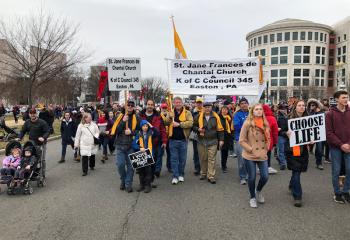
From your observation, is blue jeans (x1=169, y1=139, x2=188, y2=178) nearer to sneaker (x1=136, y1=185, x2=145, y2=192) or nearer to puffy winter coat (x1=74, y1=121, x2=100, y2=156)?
sneaker (x1=136, y1=185, x2=145, y2=192)

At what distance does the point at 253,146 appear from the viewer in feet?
17.0

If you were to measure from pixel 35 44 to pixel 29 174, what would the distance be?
1391 centimetres

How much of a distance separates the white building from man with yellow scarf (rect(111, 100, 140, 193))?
96.4m

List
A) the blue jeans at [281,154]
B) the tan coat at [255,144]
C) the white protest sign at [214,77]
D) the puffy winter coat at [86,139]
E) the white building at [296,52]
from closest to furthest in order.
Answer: the tan coat at [255,144]
the white protest sign at [214,77]
the puffy winter coat at [86,139]
the blue jeans at [281,154]
the white building at [296,52]

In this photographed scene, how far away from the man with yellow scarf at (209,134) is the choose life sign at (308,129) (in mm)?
1896

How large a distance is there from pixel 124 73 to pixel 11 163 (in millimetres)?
3323

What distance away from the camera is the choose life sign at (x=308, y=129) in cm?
525

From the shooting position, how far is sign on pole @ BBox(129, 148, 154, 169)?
6.18m

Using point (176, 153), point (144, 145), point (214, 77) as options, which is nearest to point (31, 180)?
point (144, 145)

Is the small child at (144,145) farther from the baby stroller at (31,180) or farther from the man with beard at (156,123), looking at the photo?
the baby stroller at (31,180)

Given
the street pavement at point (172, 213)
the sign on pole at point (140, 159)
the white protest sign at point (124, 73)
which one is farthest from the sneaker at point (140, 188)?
the white protest sign at point (124, 73)

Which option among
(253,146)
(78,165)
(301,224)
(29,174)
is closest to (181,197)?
(253,146)

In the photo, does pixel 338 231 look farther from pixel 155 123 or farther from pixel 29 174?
pixel 29 174

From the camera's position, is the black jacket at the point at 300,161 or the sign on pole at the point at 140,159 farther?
the sign on pole at the point at 140,159
